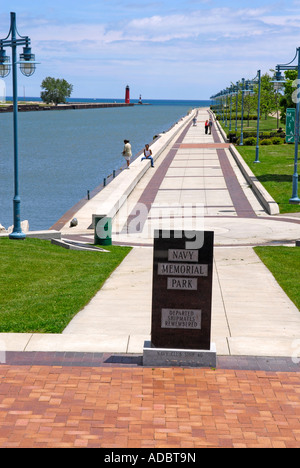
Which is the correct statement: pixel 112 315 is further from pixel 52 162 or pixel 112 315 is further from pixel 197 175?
pixel 52 162

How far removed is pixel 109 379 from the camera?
844 cm

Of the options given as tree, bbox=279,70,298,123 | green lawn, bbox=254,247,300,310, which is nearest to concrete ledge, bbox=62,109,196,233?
green lawn, bbox=254,247,300,310

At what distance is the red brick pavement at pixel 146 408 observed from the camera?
22.4ft

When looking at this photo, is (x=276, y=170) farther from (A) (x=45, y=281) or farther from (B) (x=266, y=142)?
(A) (x=45, y=281)

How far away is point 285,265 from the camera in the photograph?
1612 cm

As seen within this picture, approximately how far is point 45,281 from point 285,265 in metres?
5.92

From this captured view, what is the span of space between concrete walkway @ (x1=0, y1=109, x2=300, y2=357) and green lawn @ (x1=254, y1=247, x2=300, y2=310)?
20cm

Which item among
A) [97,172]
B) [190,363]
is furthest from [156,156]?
[190,363]

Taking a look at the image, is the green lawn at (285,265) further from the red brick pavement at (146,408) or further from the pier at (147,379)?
the red brick pavement at (146,408)

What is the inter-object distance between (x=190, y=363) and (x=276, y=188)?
2290 centimetres

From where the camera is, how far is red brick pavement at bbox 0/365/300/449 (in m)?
6.83

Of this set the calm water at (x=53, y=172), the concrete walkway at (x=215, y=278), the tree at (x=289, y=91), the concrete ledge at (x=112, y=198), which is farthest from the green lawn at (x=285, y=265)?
the tree at (x=289, y=91)

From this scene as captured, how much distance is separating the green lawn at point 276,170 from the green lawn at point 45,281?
36.5 feet

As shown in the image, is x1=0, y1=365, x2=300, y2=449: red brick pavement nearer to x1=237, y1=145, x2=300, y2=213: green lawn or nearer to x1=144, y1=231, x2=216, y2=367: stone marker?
x1=144, y1=231, x2=216, y2=367: stone marker
